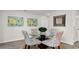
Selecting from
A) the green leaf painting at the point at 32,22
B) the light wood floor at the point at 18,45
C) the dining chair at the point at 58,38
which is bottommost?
the light wood floor at the point at 18,45

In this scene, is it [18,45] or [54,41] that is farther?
[54,41]

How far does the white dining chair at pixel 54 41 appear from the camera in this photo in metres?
1.19

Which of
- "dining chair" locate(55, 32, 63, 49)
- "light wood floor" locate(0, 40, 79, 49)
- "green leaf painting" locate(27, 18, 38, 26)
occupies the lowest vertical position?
"light wood floor" locate(0, 40, 79, 49)

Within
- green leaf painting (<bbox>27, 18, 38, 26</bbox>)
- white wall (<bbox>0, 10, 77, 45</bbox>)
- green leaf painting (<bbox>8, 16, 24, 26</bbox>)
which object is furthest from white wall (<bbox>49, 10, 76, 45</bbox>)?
green leaf painting (<bbox>8, 16, 24, 26</bbox>)

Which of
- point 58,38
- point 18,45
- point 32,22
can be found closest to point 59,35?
point 58,38

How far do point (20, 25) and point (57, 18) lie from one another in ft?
1.87

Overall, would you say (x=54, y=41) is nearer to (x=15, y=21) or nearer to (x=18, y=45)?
(x=18, y=45)

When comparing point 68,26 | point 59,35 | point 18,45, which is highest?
point 68,26

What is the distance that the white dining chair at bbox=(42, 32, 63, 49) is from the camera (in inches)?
46.7

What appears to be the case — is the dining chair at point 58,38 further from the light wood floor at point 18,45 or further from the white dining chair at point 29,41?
the white dining chair at point 29,41

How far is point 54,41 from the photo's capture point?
1286 mm

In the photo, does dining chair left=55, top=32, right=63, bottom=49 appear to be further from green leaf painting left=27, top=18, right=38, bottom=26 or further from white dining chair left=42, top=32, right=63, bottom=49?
green leaf painting left=27, top=18, right=38, bottom=26

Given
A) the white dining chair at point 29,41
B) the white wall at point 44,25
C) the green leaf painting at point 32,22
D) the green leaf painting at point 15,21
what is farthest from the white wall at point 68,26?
the green leaf painting at point 15,21
